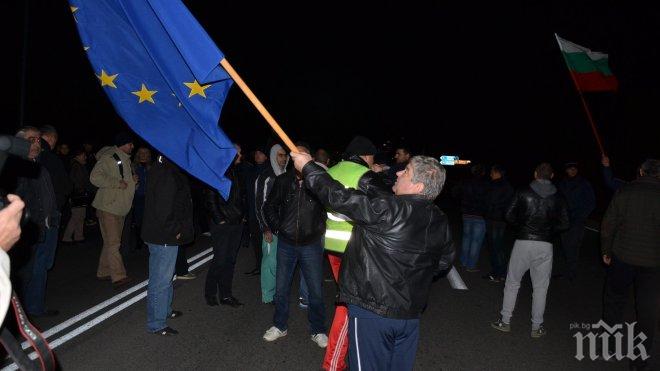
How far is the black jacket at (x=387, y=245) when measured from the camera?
8.81ft

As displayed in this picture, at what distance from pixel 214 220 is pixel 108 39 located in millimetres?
2864

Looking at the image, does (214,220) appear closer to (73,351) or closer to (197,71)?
(73,351)

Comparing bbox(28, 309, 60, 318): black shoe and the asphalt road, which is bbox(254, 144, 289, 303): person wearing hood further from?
bbox(28, 309, 60, 318): black shoe

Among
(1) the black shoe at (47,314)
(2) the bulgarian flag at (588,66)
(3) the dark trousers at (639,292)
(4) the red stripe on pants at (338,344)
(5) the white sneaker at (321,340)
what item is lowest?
(1) the black shoe at (47,314)

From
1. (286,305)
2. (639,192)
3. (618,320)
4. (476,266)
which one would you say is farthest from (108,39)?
(476,266)

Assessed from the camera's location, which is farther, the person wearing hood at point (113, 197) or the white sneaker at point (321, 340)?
the person wearing hood at point (113, 197)

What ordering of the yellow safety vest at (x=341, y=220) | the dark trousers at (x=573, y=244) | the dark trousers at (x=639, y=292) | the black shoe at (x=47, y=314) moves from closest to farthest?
the yellow safety vest at (x=341, y=220)
the dark trousers at (x=639, y=292)
the black shoe at (x=47, y=314)
the dark trousers at (x=573, y=244)

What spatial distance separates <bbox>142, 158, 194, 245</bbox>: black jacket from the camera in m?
4.71

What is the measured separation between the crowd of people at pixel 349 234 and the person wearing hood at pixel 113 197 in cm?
2

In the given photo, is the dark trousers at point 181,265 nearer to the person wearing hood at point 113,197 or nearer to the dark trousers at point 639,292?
the person wearing hood at point 113,197

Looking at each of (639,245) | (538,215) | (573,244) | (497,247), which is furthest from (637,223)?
(573,244)

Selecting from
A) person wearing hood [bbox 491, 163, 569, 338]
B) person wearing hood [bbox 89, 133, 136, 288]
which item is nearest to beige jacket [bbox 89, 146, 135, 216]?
person wearing hood [bbox 89, 133, 136, 288]

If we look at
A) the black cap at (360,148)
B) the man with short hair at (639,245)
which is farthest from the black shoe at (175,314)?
the man with short hair at (639,245)

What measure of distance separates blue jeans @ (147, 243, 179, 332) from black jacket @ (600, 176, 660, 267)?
484 centimetres
